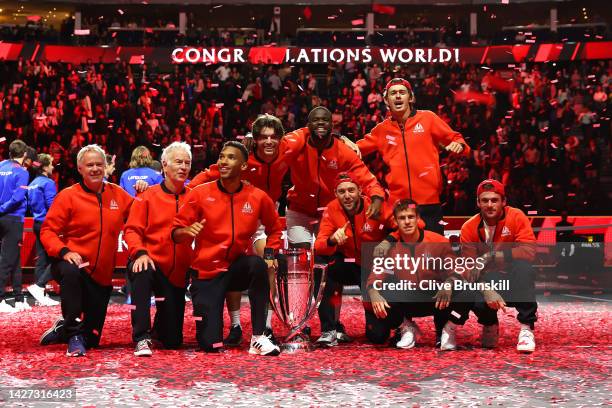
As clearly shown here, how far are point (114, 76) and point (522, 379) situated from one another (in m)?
17.6

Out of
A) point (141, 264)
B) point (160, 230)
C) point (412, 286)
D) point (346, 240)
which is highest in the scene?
point (160, 230)

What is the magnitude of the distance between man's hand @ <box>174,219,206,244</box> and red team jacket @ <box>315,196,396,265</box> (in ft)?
3.51

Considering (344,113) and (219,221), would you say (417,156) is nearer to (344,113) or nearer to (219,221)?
(219,221)

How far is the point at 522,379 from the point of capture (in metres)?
5.10

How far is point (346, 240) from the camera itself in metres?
6.78

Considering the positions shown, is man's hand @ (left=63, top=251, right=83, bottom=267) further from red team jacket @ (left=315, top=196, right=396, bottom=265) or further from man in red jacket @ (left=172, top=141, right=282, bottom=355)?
red team jacket @ (left=315, top=196, right=396, bottom=265)

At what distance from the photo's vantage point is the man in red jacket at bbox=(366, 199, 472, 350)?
640 cm

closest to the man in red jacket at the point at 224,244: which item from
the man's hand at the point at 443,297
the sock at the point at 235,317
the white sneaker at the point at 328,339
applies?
the sock at the point at 235,317

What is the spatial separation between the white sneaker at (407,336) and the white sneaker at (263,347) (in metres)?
0.97

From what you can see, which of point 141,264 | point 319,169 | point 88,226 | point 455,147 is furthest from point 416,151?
point 88,226

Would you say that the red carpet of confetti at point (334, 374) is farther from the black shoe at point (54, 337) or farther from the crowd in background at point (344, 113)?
the crowd in background at point (344, 113)

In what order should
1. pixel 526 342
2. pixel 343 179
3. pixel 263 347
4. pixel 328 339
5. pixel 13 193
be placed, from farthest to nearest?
pixel 13 193 → pixel 343 179 → pixel 328 339 → pixel 526 342 → pixel 263 347

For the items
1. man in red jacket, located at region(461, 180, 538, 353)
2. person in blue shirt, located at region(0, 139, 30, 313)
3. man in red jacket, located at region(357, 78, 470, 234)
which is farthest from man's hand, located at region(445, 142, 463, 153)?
person in blue shirt, located at region(0, 139, 30, 313)

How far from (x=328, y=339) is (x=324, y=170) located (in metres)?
1.38
